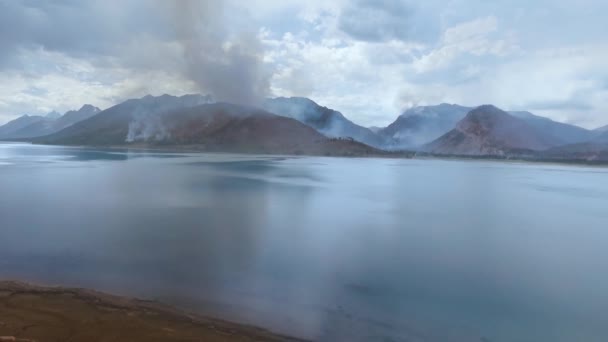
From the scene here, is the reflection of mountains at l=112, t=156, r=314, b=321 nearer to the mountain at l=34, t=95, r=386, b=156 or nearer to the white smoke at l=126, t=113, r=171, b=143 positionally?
the mountain at l=34, t=95, r=386, b=156

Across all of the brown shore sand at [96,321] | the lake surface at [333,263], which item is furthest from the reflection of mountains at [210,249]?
the brown shore sand at [96,321]

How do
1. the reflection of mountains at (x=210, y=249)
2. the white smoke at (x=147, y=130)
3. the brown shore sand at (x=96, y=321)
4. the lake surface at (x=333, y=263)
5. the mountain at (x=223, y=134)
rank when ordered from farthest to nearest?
the white smoke at (x=147, y=130) → the mountain at (x=223, y=134) → the reflection of mountains at (x=210, y=249) → the lake surface at (x=333, y=263) → the brown shore sand at (x=96, y=321)

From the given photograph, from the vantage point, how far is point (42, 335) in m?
5.44

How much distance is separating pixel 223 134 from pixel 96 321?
14668 centimetres

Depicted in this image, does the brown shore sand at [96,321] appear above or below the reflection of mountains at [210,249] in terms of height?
above

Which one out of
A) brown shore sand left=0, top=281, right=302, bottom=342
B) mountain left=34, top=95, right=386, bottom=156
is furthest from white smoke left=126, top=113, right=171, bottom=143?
brown shore sand left=0, top=281, right=302, bottom=342

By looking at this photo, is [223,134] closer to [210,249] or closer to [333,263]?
[210,249]

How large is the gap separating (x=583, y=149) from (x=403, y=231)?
546 ft

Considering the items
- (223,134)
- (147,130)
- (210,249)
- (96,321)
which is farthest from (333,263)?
(147,130)

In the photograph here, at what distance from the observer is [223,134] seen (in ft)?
490

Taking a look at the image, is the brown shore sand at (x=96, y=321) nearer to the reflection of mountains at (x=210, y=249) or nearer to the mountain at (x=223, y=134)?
the reflection of mountains at (x=210, y=249)

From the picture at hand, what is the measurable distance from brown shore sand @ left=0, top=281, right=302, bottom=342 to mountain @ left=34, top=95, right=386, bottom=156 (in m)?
116

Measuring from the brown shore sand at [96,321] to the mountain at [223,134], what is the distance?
115920 mm

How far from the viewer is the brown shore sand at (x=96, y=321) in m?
5.57
